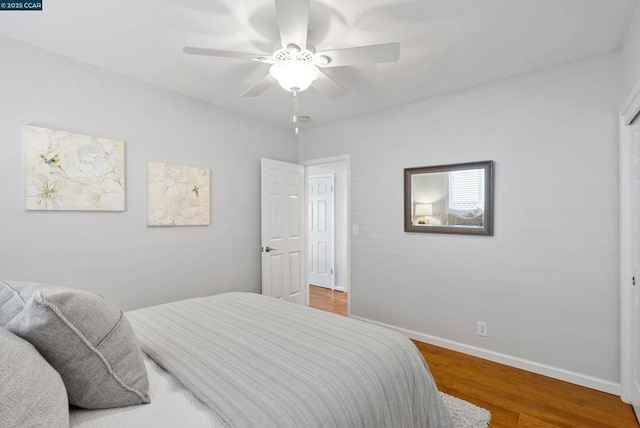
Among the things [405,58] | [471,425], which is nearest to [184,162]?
[405,58]

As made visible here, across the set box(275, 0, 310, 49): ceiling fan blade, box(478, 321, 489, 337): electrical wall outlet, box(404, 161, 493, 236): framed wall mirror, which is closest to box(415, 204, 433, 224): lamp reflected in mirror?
box(404, 161, 493, 236): framed wall mirror

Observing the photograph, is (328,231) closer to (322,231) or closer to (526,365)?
(322,231)

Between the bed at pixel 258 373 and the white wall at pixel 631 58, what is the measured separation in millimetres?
2130

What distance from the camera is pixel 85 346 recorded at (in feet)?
2.96

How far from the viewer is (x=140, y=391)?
39.0 inches

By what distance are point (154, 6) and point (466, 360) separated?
354 centimetres

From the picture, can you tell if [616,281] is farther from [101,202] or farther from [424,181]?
[101,202]

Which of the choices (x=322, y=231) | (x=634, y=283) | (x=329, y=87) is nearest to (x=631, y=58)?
(x=634, y=283)

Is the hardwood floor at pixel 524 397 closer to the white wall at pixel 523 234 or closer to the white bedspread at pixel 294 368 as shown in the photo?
the white wall at pixel 523 234

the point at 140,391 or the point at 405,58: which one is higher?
the point at 405,58

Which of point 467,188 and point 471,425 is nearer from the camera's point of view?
point 471,425

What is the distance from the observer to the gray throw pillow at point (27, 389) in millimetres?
628

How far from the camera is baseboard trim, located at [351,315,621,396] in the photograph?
2258 mm

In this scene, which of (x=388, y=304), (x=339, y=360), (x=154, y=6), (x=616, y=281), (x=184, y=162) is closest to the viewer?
(x=339, y=360)
